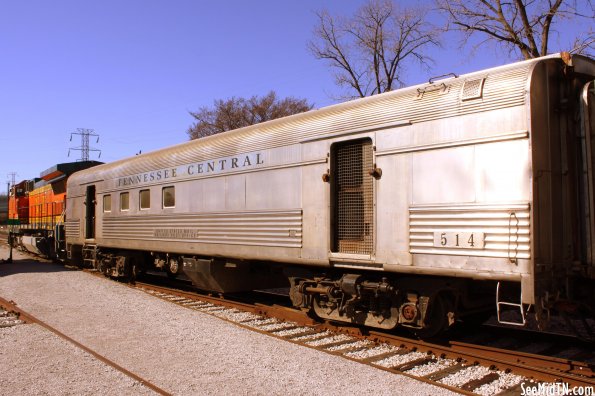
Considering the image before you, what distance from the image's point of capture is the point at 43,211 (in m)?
21.6

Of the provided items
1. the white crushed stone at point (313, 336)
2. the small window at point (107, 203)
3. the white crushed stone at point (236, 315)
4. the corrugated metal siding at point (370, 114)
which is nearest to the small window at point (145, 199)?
the corrugated metal siding at point (370, 114)

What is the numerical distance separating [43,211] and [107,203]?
32.0ft

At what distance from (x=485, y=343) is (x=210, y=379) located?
380 centimetres

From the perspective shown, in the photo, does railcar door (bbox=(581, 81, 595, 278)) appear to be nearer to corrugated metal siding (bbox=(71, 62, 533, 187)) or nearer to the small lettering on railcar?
→ corrugated metal siding (bbox=(71, 62, 533, 187))

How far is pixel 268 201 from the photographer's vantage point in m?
8.12

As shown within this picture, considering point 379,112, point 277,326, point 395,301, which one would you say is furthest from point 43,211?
point 395,301

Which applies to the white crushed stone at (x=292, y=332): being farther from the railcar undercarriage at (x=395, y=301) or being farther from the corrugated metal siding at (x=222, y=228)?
the corrugated metal siding at (x=222, y=228)

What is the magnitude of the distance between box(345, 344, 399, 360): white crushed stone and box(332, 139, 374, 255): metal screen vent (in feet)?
4.28

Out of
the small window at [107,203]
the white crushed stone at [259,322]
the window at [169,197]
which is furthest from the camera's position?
the small window at [107,203]

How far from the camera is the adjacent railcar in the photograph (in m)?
5.07

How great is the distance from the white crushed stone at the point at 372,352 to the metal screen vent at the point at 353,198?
1.30 metres

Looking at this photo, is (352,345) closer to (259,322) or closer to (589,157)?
(259,322)

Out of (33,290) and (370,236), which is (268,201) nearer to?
(370,236)

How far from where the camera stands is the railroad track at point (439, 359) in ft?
17.2
